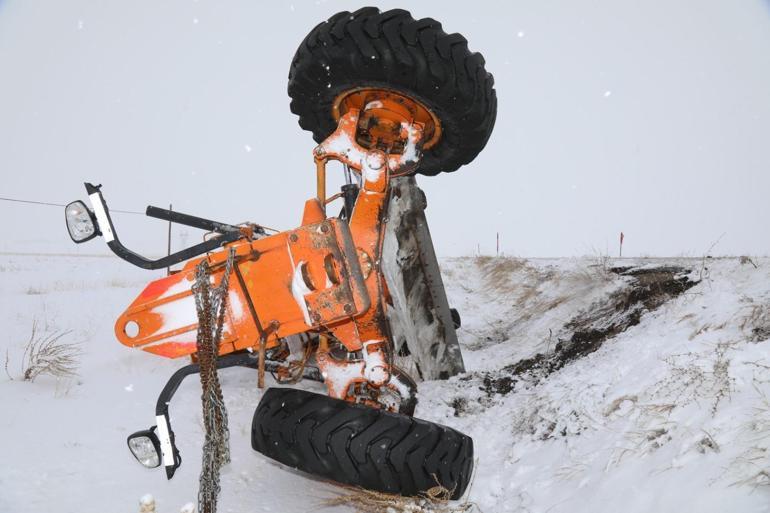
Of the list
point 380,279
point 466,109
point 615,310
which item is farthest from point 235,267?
point 615,310

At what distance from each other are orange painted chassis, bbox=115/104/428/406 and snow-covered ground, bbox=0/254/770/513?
2.51ft

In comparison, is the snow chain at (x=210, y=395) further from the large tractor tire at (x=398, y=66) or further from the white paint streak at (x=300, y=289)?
the large tractor tire at (x=398, y=66)

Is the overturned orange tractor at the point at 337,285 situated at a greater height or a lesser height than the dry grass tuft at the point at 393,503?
greater

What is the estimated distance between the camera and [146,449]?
7.91 ft

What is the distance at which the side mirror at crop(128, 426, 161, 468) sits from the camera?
238cm

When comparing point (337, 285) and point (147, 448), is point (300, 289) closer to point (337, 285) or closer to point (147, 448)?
point (337, 285)

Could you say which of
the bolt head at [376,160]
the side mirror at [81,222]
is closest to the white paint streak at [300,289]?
the bolt head at [376,160]

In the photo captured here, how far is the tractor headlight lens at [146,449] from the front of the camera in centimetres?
238

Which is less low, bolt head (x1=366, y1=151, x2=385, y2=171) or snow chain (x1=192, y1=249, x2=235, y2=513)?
bolt head (x1=366, y1=151, x2=385, y2=171)

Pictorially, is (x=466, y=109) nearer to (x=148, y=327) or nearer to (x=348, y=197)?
(x=348, y=197)

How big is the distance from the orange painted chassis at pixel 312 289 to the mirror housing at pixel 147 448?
48 centimetres

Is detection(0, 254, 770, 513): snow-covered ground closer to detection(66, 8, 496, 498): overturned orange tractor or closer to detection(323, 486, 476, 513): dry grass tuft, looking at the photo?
detection(323, 486, 476, 513): dry grass tuft

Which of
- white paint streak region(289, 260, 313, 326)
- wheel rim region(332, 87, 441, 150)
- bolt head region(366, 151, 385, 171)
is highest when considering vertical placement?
wheel rim region(332, 87, 441, 150)

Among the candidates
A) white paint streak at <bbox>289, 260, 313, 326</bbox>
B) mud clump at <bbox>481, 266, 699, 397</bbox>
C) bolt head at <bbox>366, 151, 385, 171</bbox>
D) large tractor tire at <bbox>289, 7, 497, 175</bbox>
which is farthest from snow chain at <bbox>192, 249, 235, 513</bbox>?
mud clump at <bbox>481, 266, 699, 397</bbox>
